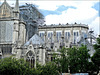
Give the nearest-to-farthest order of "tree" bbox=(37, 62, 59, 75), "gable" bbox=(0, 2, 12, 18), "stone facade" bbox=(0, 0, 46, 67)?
"tree" bbox=(37, 62, 59, 75), "stone facade" bbox=(0, 0, 46, 67), "gable" bbox=(0, 2, 12, 18)

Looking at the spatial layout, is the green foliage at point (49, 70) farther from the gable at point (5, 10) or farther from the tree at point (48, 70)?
the gable at point (5, 10)

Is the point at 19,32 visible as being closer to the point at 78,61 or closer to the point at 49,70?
the point at 49,70

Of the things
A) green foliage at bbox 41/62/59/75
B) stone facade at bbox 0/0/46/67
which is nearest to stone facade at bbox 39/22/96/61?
stone facade at bbox 0/0/46/67

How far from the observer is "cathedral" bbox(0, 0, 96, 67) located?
50.1 m

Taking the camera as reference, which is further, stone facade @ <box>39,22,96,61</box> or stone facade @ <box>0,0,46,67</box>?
stone facade @ <box>39,22,96,61</box>

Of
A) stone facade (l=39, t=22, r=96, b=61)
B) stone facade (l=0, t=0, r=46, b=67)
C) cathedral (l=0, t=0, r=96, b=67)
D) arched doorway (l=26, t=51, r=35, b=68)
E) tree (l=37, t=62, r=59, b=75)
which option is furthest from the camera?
stone facade (l=39, t=22, r=96, b=61)

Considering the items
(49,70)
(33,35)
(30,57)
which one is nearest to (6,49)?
(33,35)

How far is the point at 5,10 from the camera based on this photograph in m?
63.6

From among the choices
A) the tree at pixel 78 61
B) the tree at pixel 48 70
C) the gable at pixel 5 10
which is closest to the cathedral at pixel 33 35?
the gable at pixel 5 10

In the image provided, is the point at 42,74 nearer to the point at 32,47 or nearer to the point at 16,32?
the point at 32,47

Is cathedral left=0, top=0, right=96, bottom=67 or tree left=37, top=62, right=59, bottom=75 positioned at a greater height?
cathedral left=0, top=0, right=96, bottom=67

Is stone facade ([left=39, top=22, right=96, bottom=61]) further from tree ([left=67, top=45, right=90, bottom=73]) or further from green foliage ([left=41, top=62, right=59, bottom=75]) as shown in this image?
green foliage ([left=41, top=62, right=59, bottom=75])

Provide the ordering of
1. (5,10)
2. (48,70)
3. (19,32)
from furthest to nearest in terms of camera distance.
→ (5,10), (19,32), (48,70)

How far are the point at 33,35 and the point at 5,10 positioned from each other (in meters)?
11.0
